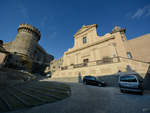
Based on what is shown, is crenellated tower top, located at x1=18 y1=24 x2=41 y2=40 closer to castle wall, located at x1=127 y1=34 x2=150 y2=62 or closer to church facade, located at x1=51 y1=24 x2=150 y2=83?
church facade, located at x1=51 y1=24 x2=150 y2=83

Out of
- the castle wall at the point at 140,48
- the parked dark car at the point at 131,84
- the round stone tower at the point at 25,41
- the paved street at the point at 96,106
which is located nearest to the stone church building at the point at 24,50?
the round stone tower at the point at 25,41

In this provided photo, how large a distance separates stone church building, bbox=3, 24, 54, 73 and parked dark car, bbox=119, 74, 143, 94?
990 inches

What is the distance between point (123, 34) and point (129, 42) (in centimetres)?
528

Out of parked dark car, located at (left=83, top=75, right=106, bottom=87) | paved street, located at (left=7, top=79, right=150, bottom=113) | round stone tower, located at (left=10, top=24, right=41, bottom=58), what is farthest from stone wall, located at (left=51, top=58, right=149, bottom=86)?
round stone tower, located at (left=10, top=24, right=41, bottom=58)

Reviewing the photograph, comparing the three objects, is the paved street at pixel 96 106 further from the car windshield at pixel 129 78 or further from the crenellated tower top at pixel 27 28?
the crenellated tower top at pixel 27 28

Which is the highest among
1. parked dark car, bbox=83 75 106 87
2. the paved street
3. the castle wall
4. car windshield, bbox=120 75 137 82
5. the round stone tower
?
the round stone tower

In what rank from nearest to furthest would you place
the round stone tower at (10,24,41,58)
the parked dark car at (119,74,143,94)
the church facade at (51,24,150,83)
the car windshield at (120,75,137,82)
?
the parked dark car at (119,74,143,94) < the car windshield at (120,75,137,82) < the church facade at (51,24,150,83) < the round stone tower at (10,24,41,58)

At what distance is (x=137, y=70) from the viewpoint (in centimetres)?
909

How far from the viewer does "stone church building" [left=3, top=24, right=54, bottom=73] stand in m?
20.5

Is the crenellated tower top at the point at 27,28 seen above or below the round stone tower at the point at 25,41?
above

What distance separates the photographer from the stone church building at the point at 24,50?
20.5 metres

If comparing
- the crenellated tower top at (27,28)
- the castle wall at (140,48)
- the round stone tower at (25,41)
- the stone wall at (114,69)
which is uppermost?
the crenellated tower top at (27,28)

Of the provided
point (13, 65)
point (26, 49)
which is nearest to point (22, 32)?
point (26, 49)

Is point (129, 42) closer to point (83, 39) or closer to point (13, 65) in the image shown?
point (83, 39)
